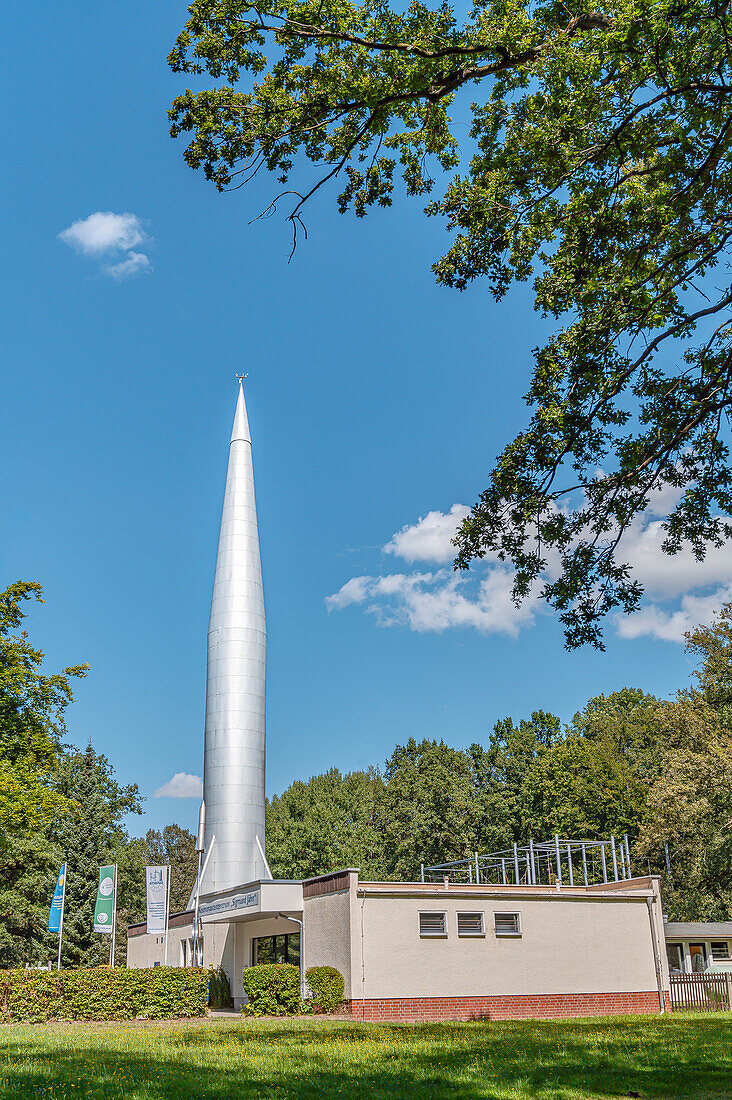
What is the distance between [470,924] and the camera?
85.8ft

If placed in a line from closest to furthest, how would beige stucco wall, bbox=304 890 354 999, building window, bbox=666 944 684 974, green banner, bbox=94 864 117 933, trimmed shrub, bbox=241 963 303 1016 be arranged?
beige stucco wall, bbox=304 890 354 999 < trimmed shrub, bbox=241 963 303 1016 < green banner, bbox=94 864 117 933 < building window, bbox=666 944 684 974

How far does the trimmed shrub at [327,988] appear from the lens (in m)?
24.1

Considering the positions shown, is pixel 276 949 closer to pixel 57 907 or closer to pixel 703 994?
pixel 57 907

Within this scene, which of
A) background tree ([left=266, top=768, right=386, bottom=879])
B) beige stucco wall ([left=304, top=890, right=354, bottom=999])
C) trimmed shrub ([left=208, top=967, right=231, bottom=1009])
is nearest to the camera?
beige stucco wall ([left=304, top=890, right=354, bottom=999])

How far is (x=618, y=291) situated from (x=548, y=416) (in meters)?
1.53

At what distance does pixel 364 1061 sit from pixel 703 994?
19685mm

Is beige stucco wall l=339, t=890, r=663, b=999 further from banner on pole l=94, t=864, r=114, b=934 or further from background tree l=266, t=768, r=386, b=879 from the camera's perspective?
background tree l=266, t=768, r=386, b=879

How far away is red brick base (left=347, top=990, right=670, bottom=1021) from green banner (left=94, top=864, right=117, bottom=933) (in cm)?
1908

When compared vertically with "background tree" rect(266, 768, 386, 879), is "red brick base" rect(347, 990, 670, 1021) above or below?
below

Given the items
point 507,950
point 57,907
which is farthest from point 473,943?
point 57,907

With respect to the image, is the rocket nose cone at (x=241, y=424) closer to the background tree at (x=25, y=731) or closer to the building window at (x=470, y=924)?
the background tree at (x=25, y=731)

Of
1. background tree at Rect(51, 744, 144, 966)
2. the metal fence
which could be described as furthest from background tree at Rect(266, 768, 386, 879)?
the metal fence

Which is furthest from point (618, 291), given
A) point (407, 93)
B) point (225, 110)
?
point (225, 110)

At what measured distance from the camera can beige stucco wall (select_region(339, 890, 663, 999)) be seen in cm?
2445
